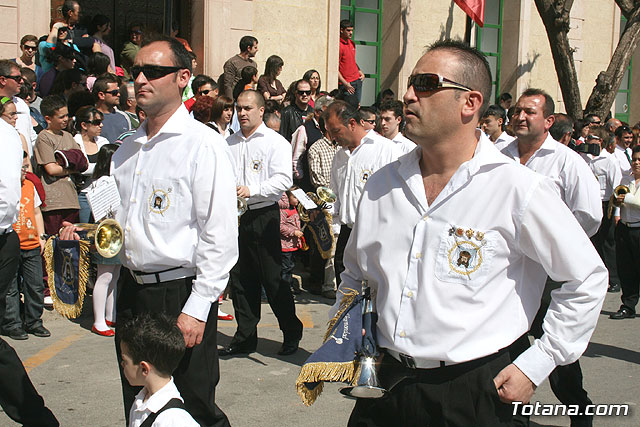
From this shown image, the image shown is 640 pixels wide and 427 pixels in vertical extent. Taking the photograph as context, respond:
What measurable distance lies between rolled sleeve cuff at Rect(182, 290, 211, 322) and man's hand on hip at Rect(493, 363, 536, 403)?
1.52 metres

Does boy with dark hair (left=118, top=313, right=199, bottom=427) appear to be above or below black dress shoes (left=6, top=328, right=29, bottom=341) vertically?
above

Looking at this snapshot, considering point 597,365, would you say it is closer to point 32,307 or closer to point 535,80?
point 32,307

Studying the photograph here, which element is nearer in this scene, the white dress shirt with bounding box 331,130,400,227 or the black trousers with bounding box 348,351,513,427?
the black trousers with bounding box 348,351,513,427

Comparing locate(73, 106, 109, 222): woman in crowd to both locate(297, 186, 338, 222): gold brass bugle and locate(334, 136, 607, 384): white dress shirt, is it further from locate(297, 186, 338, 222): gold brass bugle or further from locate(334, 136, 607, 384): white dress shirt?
locate(334, 136, 607, 384): white dress shirt

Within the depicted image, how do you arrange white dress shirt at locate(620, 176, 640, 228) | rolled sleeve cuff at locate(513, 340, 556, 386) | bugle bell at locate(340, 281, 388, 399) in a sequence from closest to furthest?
rolled sleeve cuff at locate(513, 340, 556, 386)
bugle bell at locate(340, 281, 388, 399)
white dress shirt at locate(620, 176, 640, 228)

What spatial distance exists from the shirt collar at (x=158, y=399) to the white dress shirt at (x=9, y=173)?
1708 millimetres

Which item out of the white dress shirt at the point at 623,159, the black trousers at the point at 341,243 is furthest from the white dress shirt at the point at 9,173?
the white dress shirt at the point at 623,159

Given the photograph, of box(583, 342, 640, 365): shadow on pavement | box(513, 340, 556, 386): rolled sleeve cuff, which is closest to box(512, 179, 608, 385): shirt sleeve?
box(513, 340, 556, 386): rolled sleeve cuff

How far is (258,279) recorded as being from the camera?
7012 millimetres

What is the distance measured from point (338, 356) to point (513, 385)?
0.65 meters

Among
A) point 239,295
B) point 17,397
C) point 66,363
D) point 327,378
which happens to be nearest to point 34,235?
point 66,363

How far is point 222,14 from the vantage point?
13.2 metres

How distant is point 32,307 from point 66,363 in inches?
41.2

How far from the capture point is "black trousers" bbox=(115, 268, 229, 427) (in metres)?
3.87
